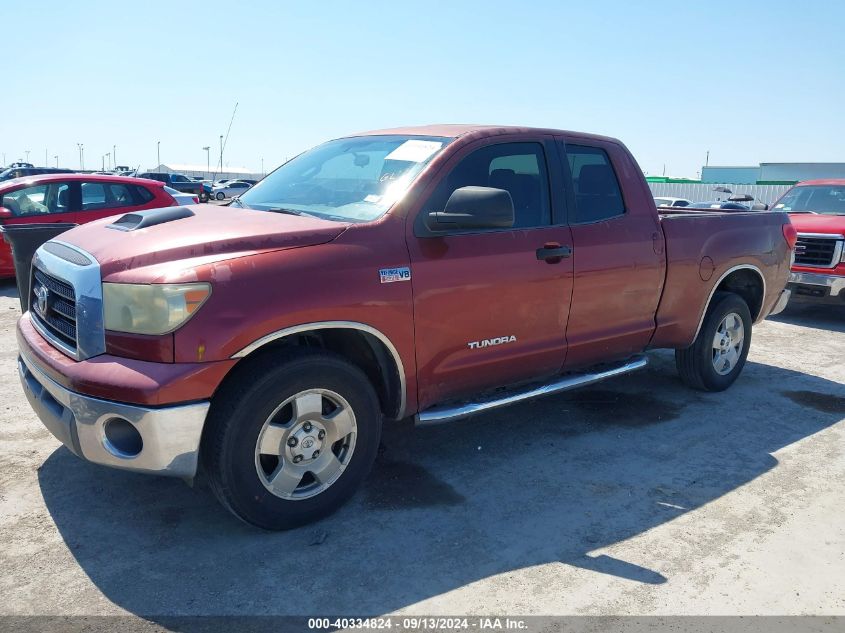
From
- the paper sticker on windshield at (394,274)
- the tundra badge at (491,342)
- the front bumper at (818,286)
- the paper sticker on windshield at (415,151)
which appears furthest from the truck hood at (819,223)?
the paper sticker on windshield at (394,274)

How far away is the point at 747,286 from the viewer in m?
5.91

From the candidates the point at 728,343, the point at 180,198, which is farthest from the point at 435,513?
the point at 180,198

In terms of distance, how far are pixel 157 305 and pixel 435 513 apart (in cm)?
171

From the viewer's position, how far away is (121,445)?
300 cm

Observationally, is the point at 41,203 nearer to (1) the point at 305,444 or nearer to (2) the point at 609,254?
(1) the point at 305,444

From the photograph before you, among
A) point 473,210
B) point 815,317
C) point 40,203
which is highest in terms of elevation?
point 473,210

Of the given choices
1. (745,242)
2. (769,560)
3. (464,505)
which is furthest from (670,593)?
(745,242)

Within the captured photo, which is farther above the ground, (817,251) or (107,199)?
(107,199)

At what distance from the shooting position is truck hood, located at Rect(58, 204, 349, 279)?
3.04 m

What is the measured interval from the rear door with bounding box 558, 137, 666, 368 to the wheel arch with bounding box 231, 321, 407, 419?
4.25 feet

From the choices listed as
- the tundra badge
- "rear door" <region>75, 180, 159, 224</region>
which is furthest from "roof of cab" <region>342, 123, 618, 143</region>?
"rear door" <region>75, 180, 159, 224</region>

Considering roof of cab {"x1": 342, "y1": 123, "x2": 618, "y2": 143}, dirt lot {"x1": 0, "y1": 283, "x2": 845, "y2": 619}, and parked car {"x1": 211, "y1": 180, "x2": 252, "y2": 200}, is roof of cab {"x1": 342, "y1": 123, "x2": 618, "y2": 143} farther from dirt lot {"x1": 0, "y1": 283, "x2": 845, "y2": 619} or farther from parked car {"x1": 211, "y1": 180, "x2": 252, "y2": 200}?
parked car {"x1": 211, "y1": 180, "x2": 252, "y2": 200}

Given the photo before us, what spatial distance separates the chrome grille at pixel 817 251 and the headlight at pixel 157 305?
8237mm

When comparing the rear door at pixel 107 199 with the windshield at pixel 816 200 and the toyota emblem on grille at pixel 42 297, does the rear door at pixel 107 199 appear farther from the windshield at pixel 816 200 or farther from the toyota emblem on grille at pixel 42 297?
the windshield at pixel 816 200
